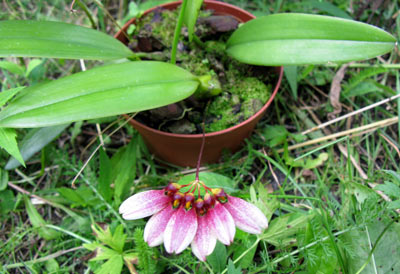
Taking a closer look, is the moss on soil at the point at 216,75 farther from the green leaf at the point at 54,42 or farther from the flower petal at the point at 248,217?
the flower petal at the point at 248,217

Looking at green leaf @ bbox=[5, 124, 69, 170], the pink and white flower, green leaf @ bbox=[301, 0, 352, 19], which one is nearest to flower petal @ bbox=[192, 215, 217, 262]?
the pink and white flower

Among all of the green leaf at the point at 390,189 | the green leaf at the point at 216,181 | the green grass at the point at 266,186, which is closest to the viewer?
the green leaf at the point at 390,189

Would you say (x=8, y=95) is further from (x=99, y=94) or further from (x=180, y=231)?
(x=180, y=231)

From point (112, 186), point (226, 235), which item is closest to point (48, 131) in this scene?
point (112, 186)

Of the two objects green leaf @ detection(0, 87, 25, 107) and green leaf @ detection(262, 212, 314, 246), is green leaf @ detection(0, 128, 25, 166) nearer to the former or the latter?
green leaf @ detection(0, 87, 25, 107)

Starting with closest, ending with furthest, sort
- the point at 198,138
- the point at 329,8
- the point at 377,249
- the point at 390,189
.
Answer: the point at 390,189 → the point at 377,249 → the point at 198,138 → the point at 329,8

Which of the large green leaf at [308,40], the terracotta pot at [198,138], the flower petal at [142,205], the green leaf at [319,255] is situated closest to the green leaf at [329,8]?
the terracotta pot at [198,138]

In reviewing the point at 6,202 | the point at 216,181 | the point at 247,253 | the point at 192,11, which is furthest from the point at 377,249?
the point at 6,202
